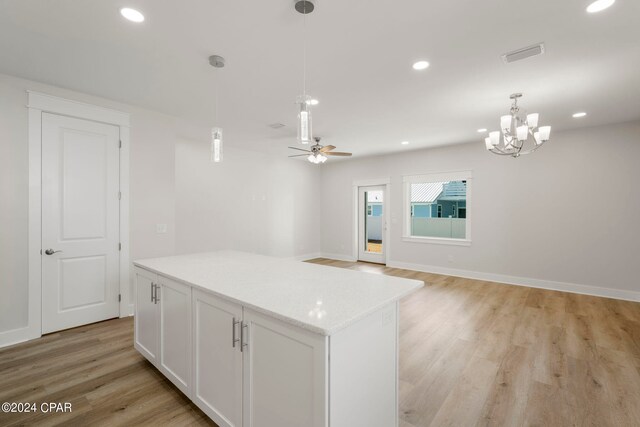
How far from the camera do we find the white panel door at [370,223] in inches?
283

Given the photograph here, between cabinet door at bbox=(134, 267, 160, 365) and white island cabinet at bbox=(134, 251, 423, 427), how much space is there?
1.0 inches

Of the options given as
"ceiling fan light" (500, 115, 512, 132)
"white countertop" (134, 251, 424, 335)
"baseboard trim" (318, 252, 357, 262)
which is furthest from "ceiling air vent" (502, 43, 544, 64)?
"baseboard trim" (318, 252, 357, 262)

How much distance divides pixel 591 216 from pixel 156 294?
611 centimetres

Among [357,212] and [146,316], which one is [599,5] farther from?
[357,212]

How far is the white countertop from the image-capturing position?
1284mm

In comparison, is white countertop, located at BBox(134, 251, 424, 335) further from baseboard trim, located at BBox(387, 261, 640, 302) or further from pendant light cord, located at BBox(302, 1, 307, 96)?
baseboard trim, located at BBox(387, 261, 640, 302)

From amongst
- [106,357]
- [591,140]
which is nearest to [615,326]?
[591,140]

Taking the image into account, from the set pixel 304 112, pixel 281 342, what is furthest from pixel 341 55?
pixel 281 342

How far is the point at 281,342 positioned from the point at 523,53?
2928 mm

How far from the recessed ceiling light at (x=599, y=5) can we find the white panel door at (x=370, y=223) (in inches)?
209

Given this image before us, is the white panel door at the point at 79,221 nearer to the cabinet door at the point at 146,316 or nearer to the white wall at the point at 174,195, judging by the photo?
the white wall at the point at 174,195

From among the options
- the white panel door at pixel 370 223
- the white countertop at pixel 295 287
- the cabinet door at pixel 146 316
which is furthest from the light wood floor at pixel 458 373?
the white panel door at pixel 370 223

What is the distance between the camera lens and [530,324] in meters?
3.37

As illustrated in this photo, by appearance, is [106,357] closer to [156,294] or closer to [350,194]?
[156,294]
